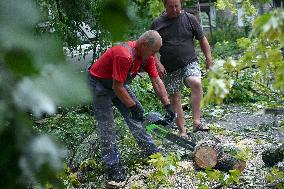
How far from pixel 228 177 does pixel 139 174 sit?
48.6 inches

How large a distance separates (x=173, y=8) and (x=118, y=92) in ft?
5.32

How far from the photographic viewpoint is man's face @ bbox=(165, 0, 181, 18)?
5.34 m

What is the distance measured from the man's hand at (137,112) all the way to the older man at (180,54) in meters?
1.03

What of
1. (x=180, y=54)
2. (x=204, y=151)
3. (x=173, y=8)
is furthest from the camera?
(x=180, y=54)

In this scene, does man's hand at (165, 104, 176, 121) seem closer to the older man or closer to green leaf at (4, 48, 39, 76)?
the older man

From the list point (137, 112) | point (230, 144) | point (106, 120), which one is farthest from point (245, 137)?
point (106, 120)

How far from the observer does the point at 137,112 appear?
176 inches

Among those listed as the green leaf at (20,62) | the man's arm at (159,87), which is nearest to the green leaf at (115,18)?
the green leaf at (20,62)

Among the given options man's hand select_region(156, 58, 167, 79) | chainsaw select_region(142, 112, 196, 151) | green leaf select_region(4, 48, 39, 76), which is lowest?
chainsaw select_region(142, 112, 196, 151)

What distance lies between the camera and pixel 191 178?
4.16 meters

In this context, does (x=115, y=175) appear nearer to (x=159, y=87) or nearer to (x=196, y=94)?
(x=159, y=87)

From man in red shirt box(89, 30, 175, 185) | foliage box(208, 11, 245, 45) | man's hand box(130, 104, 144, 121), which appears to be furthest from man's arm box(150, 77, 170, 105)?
foliage box(208, 11, 245, 45)

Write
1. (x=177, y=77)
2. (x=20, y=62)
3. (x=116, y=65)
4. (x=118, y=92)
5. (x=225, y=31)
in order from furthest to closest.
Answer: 1. (x=225, y=31)
2. (x=177, y=77)
3. (x=118, y=92)
4. (x=116, y=65)
5. (x=20, y=62)

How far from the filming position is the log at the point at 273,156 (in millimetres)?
4152
